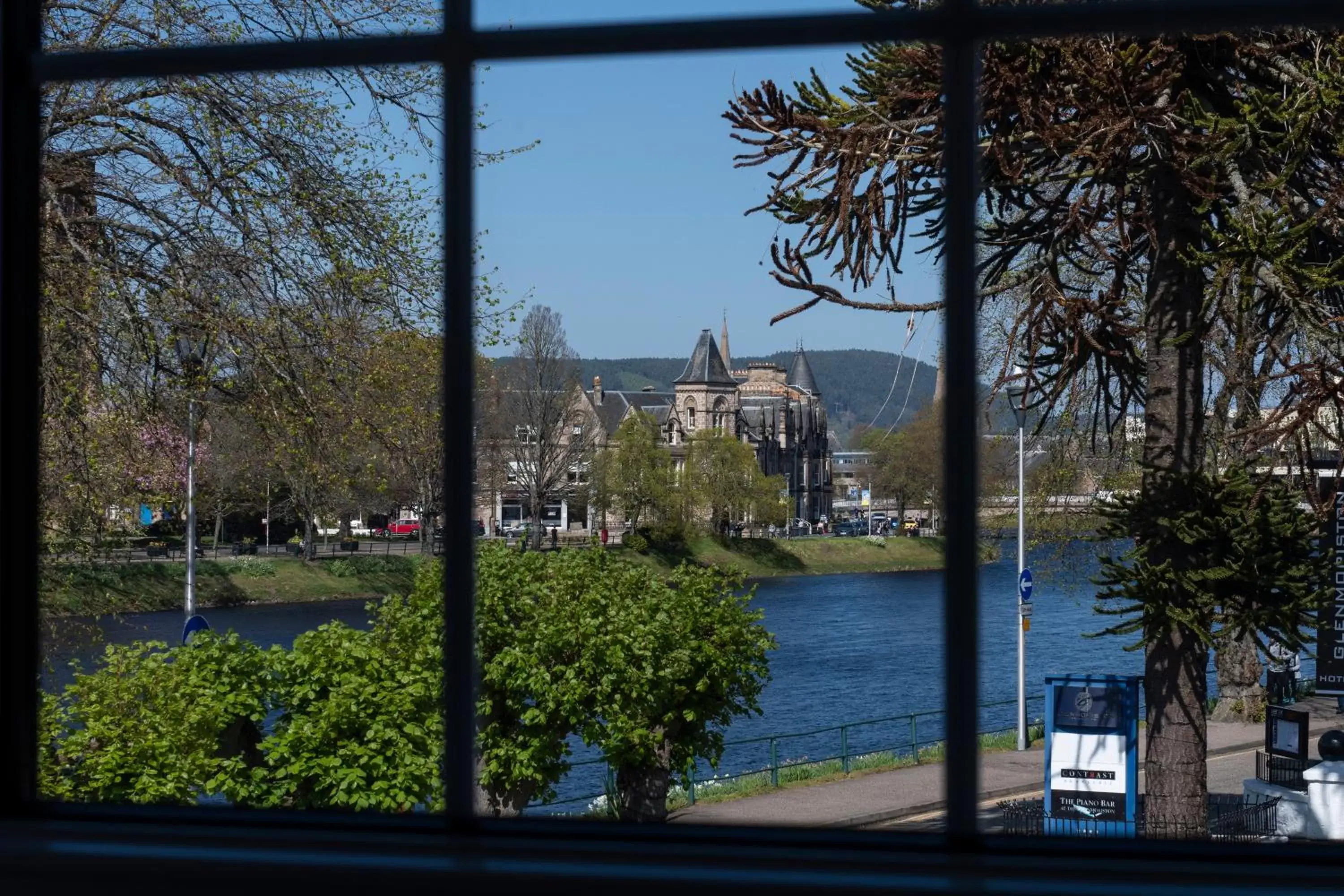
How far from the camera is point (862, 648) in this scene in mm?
22000

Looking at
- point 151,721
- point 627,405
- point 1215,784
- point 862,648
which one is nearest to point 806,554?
point 862,648

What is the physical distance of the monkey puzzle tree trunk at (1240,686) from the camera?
12.2 metres

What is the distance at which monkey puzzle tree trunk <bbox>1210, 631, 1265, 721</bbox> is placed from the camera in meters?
12.2

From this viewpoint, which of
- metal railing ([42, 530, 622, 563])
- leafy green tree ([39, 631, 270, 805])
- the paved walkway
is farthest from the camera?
metal railing ([42, 530, 622, 563])

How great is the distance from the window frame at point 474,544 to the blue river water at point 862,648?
8.43 m

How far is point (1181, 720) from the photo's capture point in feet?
20.4

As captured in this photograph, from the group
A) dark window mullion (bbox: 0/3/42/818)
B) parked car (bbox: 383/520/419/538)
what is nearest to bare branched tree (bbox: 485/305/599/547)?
parked car (bbox: 383/520/419/538)

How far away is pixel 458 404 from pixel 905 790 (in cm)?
1148

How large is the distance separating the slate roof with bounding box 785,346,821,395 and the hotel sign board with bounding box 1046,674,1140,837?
3382cm

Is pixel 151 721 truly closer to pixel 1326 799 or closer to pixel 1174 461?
pixel 1174 461

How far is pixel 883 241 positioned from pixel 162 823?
9.63 ft

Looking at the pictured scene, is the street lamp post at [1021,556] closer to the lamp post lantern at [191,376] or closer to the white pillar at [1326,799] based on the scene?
the white pillar at [1326,799]

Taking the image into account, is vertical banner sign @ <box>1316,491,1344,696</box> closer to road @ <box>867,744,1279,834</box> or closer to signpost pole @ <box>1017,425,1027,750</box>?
road @ <box>867,744,1279,834</box>

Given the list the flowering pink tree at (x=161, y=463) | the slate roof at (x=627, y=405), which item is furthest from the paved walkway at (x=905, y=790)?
the slate roof at (x=627, y=405)
